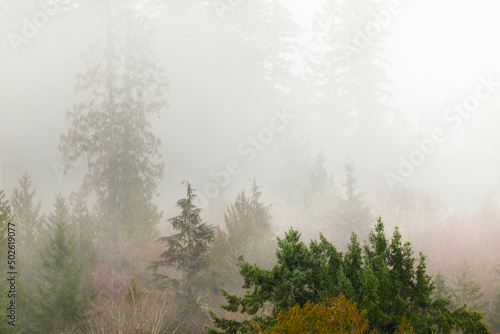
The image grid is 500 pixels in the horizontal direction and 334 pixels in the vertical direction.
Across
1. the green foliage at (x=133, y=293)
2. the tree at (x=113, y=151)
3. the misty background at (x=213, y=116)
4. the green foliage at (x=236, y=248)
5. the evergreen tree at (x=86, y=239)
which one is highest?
the misty background at (x=213, y=116)

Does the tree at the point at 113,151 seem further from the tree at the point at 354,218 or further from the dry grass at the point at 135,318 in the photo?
the tree at the point at 354,218

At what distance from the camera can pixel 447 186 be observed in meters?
31.7

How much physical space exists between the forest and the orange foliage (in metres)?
0.02

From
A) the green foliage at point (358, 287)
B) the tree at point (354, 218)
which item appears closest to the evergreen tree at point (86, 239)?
the tree at point (354, 218)

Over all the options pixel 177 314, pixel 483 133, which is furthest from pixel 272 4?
pixel 177 314

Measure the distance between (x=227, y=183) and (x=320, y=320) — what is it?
21.3 m

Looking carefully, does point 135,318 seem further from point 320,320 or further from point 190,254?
point 320,320

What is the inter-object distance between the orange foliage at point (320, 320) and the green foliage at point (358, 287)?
0.51 meters

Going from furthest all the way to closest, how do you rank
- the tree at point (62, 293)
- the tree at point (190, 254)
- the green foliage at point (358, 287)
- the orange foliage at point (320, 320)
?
1. the tree at point (190, 254)
2. the tree at point (62, 293)
3. the green foliage at point (358, 287)
4. the orange foliage at point (320, 320)

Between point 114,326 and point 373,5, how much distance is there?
101 feet

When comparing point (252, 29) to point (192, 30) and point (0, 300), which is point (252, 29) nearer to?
point (192, 30)

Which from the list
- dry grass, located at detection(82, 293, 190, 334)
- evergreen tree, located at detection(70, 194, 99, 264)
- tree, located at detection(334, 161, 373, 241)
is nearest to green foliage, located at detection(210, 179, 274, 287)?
dry grass, located at detection(82, 293, 190, 334)

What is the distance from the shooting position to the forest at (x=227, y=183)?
407cm

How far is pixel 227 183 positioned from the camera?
24.3m
